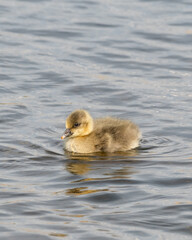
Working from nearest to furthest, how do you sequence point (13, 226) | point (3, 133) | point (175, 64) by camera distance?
point (13, 226), point (3, 133), point (175, 64)

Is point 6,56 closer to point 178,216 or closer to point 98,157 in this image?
point 98,157

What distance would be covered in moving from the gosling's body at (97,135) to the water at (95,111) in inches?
6.5

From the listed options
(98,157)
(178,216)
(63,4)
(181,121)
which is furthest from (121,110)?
(63,4)

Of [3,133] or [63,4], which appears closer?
[3,133]

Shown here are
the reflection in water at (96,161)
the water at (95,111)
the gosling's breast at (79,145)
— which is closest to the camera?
the water at (95,111)

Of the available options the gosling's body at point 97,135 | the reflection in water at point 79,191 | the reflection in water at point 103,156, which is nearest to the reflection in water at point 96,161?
the reflection in water at point 103,156

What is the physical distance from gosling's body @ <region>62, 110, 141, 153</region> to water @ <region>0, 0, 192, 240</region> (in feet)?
0.54

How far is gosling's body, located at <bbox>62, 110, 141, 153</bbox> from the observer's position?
7559mm

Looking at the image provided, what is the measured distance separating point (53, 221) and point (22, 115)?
3392 millimetres

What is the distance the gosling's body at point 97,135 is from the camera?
7.56 m

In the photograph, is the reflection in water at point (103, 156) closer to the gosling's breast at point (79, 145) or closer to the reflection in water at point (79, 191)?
the gosling's breast at point (79, 145)

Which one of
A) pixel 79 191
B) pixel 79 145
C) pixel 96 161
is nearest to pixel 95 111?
pixel 79 145

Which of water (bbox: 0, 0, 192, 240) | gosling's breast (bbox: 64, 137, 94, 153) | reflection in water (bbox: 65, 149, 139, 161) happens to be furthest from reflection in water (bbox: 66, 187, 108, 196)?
gosling's breast (bbox: 64, 137, 94, 153)

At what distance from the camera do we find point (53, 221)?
213 inches
